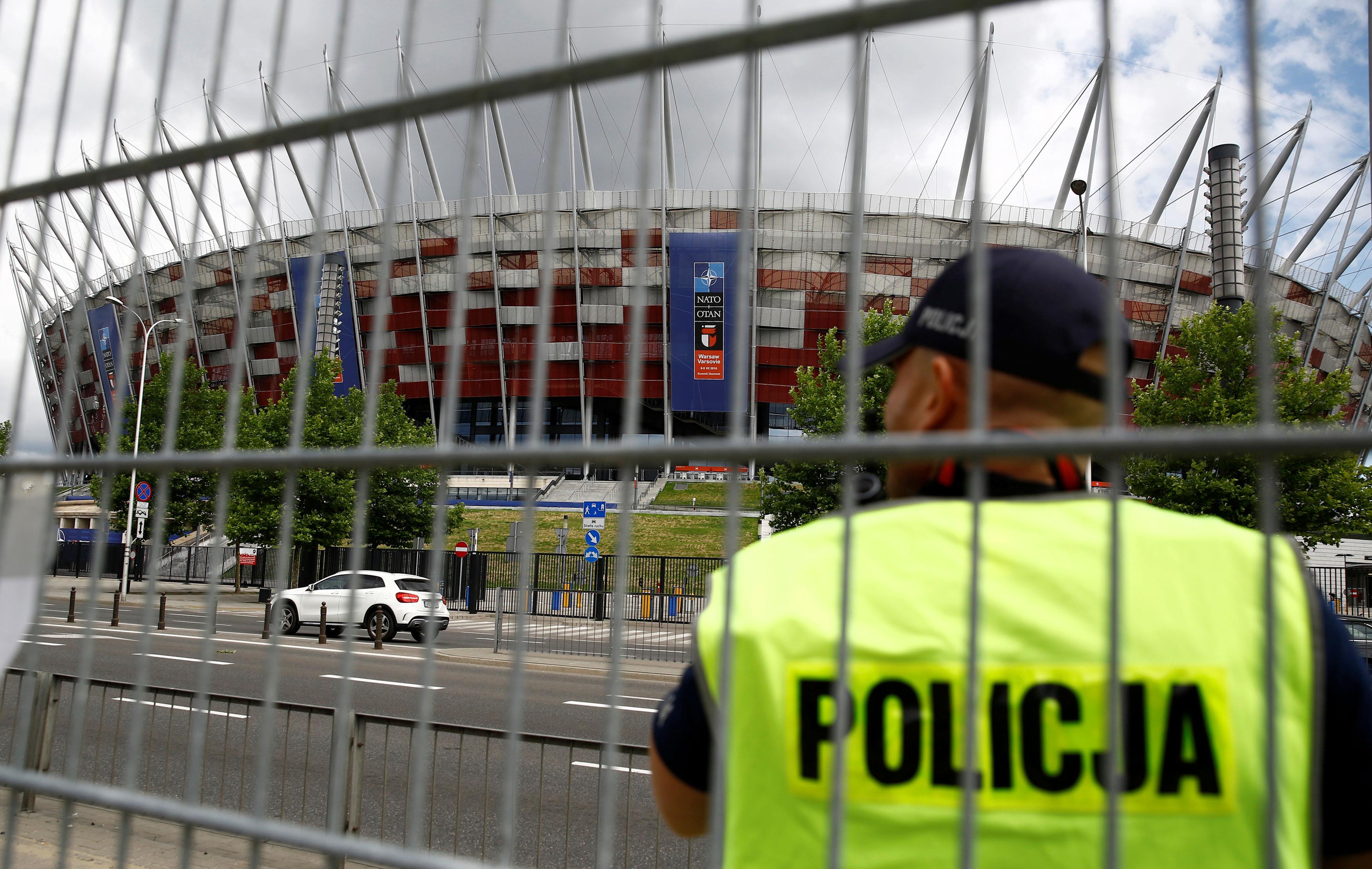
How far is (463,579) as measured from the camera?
24344 mm

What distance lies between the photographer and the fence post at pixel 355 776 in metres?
4.05

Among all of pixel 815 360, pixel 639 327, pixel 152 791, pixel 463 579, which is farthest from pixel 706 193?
pixel 639 327

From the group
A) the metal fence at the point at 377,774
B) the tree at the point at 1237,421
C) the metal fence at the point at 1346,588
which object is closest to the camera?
the metal fence at the point at 377,774

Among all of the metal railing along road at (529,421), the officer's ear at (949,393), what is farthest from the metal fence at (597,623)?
the officer's ear at (949,393)

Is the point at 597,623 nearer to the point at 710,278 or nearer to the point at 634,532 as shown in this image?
the point at 634,532

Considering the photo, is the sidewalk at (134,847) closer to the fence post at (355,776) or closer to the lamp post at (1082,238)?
the fence post at (355,776)

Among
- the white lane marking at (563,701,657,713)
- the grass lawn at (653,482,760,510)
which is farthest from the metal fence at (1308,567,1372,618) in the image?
the grass lawn at (653,482,760,510)

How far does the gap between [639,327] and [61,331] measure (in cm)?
240

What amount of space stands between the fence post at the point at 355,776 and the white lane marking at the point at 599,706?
5.12 metres

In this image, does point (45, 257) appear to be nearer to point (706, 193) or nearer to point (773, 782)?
point (773, 782)

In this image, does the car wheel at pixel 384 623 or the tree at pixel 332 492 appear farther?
the tree at pixel 332 492

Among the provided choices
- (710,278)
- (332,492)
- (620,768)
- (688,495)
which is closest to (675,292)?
(710,278)

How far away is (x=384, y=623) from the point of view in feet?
50.6

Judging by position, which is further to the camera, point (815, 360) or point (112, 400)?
point (815, 360)
